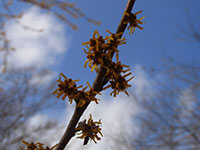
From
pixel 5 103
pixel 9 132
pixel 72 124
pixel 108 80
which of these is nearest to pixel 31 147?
pixel 72 124

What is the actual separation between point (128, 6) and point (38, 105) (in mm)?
10998

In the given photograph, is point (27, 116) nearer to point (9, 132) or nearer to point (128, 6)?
point (9, 132)

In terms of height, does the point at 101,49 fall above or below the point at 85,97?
above

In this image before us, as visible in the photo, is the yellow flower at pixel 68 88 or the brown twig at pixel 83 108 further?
the yellow flower at pixel 68 88

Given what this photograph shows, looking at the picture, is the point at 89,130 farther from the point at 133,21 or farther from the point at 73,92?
the point at 133,21

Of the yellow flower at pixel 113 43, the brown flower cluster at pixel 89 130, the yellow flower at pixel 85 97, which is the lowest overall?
the brown flower cluster at pixel 89 130

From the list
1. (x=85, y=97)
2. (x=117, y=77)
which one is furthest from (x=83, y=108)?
(x=117, y=77)

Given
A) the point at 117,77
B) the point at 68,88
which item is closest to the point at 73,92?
the point at 68,88

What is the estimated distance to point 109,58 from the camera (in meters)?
0.60

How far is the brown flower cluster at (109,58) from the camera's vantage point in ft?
1.97

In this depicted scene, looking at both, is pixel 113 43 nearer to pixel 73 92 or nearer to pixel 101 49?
pixel 101 49

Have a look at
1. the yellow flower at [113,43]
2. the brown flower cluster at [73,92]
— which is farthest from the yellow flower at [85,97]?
the yellow flower at [113,43]

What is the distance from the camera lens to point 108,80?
610mm

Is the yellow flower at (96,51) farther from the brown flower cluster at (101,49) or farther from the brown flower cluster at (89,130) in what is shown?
the brown flower cluster at (89,130)
